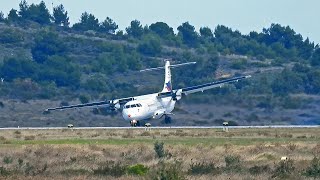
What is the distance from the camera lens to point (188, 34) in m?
188

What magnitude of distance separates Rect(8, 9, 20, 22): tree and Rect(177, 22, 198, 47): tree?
2381cm

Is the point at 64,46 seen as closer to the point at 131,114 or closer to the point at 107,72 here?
the point at 107,72

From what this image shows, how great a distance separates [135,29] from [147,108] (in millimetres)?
86468

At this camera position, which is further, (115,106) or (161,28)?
(161,28)

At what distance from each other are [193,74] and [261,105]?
40274 mm

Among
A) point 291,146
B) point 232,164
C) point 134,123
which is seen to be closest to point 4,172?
point 232,164

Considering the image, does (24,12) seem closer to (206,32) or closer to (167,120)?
(206,32)

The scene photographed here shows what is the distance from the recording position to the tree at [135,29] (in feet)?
607

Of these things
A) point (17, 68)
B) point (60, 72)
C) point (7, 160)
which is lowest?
point (7, 160)

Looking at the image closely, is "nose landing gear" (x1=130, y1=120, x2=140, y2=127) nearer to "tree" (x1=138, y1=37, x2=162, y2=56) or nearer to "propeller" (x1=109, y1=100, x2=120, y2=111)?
"propeller" (x1=109, y1=100, x2=120, y2=111)

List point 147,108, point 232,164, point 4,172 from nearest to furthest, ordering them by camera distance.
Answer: point 4,172
point 232,164
point 147,108

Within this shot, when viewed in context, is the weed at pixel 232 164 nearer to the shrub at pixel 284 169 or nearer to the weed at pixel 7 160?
the shrub at pixel 284 169

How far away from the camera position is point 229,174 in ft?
148

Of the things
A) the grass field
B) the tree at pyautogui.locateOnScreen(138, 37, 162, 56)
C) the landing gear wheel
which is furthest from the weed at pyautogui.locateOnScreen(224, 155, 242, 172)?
the tree at pyautogui.locateOnScreen(138, 37, 162, 56)
